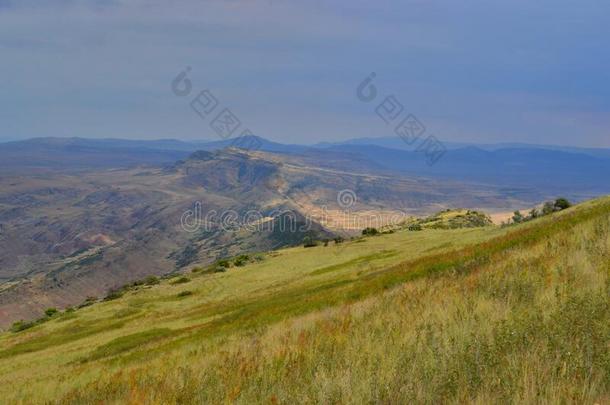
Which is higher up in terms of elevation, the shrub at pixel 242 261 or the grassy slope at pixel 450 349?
the grassy slope at pixel 450 349

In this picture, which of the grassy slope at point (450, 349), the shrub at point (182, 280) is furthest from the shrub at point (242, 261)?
the grassy slope at point (450, 349)

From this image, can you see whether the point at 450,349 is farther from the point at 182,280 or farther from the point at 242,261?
the point at 242,261

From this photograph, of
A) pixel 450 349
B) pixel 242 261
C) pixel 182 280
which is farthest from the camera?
pixel 242 261

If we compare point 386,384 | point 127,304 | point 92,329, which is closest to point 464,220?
point 127,304

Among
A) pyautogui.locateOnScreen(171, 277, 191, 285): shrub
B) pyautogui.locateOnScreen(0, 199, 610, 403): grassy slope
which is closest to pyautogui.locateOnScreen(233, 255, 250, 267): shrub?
pyautogui.locateOnScreen(171, 277, 191, 285): shrub

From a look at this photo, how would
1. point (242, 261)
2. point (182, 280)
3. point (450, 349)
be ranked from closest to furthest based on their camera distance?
1. point (450, 349)
2. point (182, 280)
3. point (242, 261)

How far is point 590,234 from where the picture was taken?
55.1 ft

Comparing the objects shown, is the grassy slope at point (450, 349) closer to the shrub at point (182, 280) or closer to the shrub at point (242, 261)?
the shrub at point (182, 280)

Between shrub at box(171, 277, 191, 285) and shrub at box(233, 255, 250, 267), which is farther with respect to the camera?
shrub at box(233, 255, 250, 267)

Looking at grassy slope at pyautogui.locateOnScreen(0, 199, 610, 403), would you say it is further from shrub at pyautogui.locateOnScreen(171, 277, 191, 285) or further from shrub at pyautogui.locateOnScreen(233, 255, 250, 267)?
shrub at pyautogui.locateOnScreen(233, 255, 250, 267)

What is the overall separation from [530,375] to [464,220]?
8007 cm

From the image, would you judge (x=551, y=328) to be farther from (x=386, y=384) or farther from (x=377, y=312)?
(x=377, y=312)

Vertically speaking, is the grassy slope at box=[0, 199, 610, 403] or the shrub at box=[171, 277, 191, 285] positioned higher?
the grassy slope at box=[0, 199, 610, 403]

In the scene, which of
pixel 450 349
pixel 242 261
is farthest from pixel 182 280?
pixel 450 349
